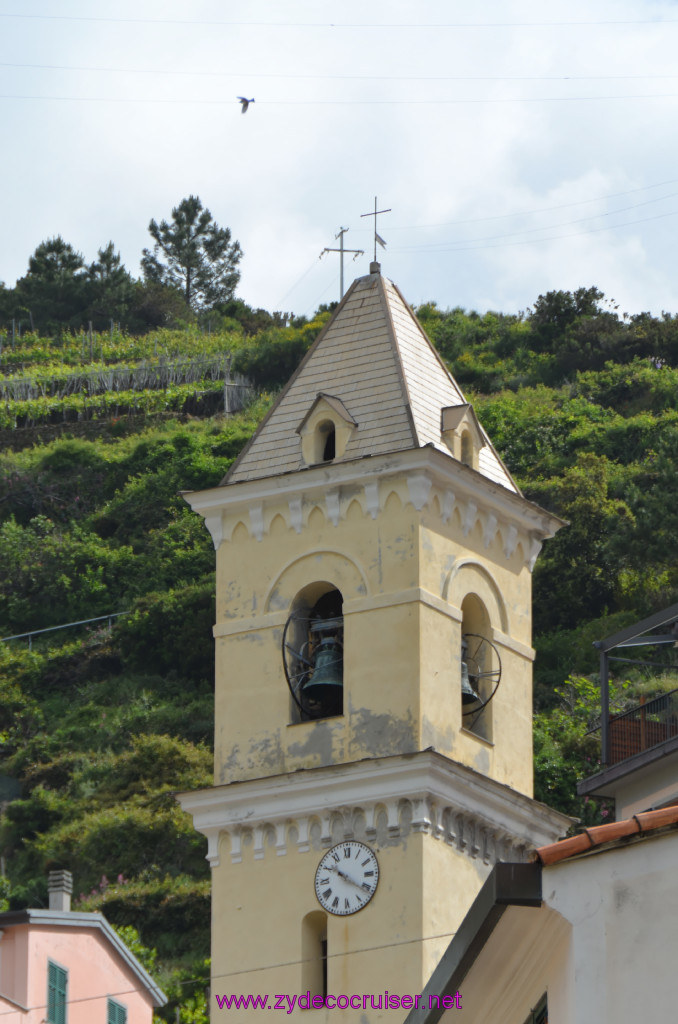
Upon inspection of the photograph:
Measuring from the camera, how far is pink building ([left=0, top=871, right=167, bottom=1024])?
98.5ft

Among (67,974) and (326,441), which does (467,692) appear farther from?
(67,974)

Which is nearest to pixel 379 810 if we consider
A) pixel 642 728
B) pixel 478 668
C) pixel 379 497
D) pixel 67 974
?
pixel 642 728

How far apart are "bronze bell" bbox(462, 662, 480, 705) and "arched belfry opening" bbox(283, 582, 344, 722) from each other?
1.40 metres

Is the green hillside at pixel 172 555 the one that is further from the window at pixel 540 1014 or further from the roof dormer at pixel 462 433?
the window at pixel 540 1014

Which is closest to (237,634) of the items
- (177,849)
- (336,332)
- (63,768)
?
(336,332)

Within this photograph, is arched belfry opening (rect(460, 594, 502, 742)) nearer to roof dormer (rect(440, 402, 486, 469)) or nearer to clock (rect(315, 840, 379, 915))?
roof dormer (rect(440, 402, 486, 469))

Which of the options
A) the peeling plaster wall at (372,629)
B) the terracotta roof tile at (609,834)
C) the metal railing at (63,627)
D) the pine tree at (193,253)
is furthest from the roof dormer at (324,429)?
the pine tree at (193,253)

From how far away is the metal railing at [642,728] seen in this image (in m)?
24.6

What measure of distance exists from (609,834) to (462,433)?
14997 millimetres

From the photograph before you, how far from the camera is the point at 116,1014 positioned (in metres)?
32.5

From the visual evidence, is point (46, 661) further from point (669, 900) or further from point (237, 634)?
point (669, 900)

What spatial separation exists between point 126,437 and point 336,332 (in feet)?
179

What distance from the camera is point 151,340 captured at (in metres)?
102

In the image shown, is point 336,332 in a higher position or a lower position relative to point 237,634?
higher
